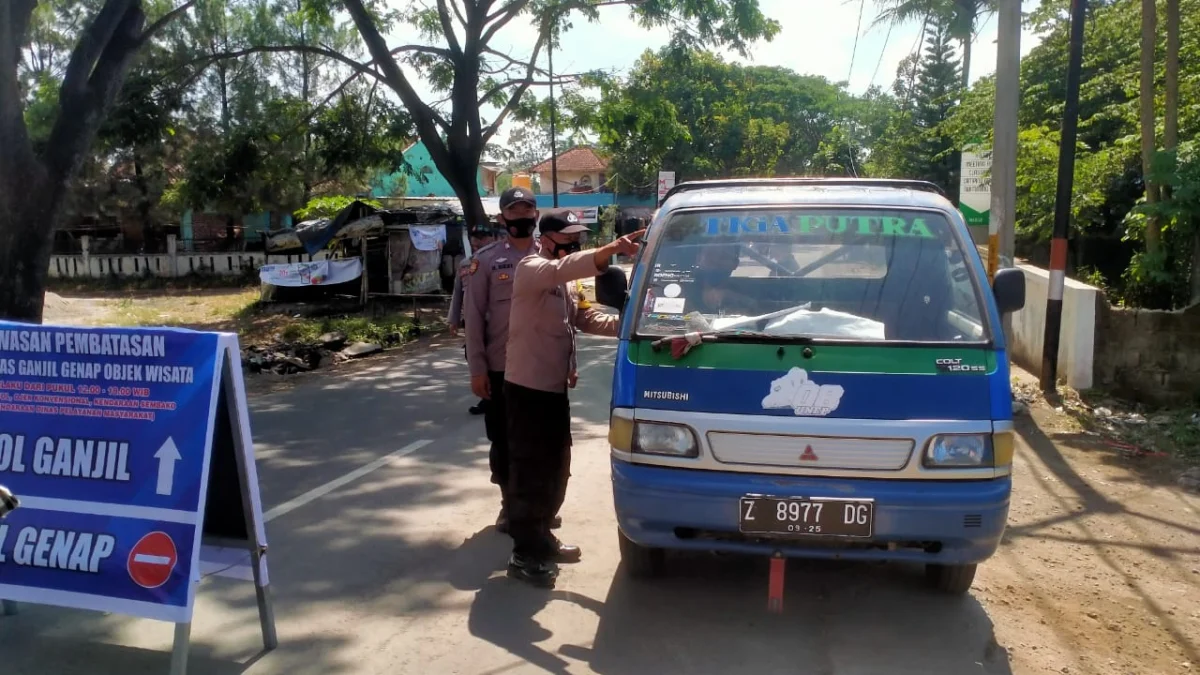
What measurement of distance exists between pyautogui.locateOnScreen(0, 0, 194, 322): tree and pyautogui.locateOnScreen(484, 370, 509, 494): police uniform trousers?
6.90m

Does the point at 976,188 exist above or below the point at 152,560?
above

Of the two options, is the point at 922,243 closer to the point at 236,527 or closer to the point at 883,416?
the point at 883,416

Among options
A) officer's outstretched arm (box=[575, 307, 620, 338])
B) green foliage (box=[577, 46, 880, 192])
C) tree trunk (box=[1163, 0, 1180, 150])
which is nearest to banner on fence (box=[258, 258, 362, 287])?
green foliage (box=[577, 46, 880, 192])

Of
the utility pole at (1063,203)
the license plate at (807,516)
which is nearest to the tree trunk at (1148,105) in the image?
the utility pole at (1063,203)

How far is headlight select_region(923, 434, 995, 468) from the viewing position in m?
3.82

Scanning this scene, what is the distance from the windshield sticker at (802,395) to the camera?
12.7ft

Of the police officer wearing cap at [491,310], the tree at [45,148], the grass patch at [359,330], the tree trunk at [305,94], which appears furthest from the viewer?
the tree trunk at [305,94]

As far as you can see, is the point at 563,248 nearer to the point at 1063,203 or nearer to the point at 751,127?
the point at 1063,203

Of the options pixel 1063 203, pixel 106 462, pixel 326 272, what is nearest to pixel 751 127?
pixel 326 272

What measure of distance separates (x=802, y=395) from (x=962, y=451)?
0.67 m

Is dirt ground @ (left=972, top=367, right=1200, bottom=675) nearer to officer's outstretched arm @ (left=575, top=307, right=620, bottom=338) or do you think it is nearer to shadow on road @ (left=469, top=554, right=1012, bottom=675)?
shadow on road @ (left=469, top=554, right=1012, bottom=675)

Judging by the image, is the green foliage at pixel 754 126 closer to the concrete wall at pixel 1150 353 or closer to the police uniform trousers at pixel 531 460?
the concrete wall at pixel 1150 353

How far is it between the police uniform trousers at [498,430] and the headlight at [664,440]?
1.46m

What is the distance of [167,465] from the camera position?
3564mm
